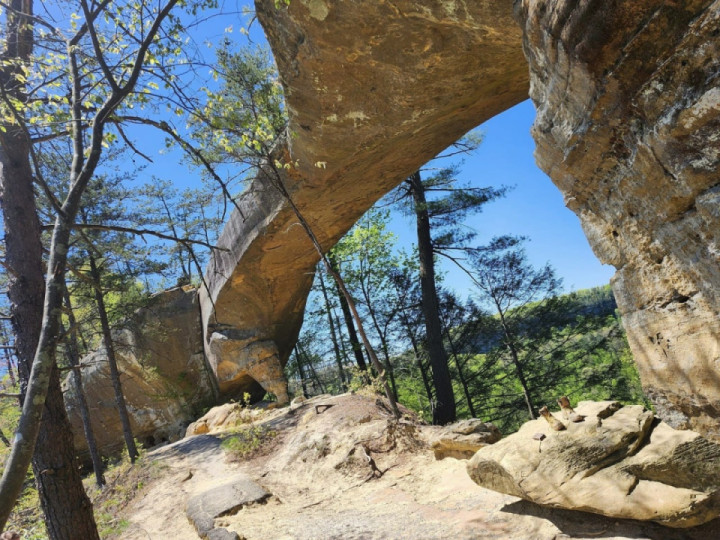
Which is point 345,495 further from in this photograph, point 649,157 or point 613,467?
point 649,157

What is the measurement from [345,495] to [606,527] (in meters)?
3.26

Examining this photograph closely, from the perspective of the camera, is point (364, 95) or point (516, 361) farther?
point (516, 361)

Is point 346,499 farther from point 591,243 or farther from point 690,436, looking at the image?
point 591,243

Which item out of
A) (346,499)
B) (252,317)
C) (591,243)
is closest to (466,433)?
(346,499)

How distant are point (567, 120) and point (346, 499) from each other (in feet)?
16.2

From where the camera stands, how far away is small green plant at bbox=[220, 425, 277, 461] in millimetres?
8367

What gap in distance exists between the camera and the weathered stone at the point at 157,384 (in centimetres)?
1445

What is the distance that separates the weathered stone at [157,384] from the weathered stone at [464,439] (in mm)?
10977

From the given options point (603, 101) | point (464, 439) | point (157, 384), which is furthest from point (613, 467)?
point (157, 384)

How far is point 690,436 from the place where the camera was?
2.95 meters

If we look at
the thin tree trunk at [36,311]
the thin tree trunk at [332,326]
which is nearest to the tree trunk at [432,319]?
the thin tree trunk at [332,326]

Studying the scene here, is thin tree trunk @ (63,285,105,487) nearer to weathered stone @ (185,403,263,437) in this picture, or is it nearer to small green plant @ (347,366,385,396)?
weathered stone @ (185,403,263,437)

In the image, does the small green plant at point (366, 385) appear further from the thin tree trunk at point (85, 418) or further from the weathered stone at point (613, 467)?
the thin tree trunk at point (85, 418)

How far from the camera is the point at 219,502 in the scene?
568 centimetres
